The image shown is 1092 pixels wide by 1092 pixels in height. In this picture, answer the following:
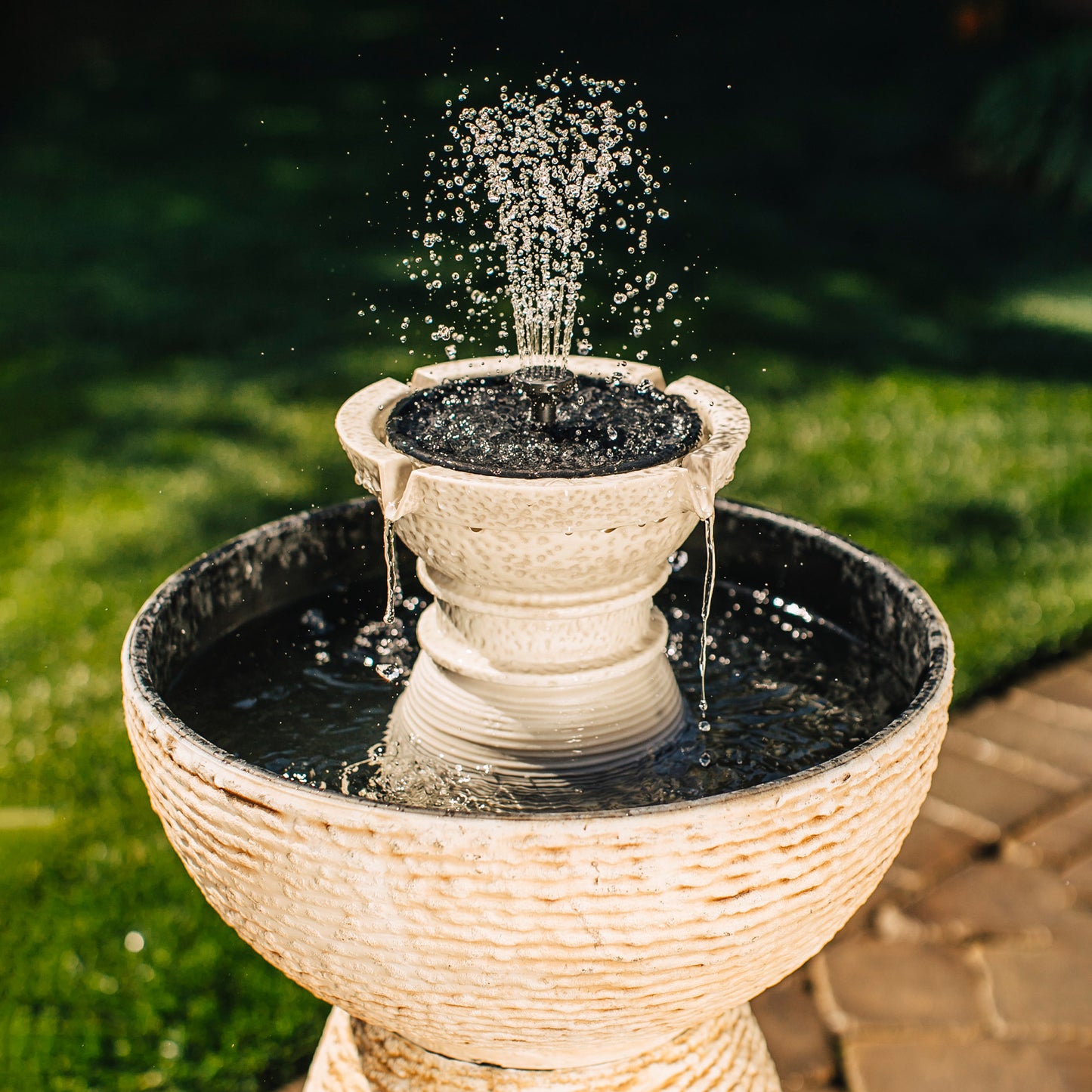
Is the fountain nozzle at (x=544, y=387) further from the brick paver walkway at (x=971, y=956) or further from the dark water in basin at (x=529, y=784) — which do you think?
the brick paver walkway at (x=971, y=956)

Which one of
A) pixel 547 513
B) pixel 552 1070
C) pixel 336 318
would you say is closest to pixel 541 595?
pixel 547 513

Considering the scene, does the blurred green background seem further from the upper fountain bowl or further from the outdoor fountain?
the upper fountain bowl

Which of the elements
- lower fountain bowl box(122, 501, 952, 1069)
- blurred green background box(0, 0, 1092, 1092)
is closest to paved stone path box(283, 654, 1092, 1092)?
blurred green background box(0, 0, 1092, 1092)

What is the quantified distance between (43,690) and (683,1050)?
209cm

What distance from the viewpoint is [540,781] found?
134 centimetres

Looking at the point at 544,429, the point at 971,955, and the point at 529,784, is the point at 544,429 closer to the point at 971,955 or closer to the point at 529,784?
the point at 529,784

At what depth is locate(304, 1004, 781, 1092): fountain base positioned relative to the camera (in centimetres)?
138

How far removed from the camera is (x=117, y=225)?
7062 millimetres

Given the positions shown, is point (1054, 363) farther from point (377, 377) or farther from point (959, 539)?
point (377, 377)

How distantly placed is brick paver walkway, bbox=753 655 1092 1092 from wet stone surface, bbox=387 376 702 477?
1242mm

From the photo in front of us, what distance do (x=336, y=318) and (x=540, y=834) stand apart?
5.11 m

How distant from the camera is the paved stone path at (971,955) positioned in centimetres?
204

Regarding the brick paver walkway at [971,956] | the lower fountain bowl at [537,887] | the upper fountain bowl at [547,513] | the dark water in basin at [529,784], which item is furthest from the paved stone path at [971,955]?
the upper fountain bowl at [547,513]

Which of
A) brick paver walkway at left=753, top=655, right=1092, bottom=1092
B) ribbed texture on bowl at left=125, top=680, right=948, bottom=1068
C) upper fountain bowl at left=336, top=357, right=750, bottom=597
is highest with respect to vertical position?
upper fountain bowl at left=336, top=357, right=750, bottom=597
